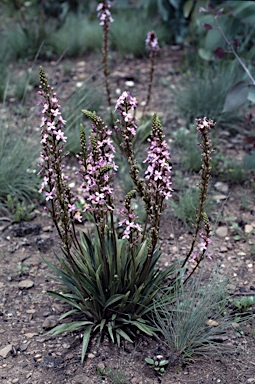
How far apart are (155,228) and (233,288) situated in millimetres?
888

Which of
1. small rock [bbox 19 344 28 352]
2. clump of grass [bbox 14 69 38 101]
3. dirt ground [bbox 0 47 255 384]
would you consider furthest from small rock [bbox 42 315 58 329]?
clump of grass [bbox 14 69 38 101]

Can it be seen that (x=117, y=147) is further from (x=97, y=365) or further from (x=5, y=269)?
(x=97, y=365)

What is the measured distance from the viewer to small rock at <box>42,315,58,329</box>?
3066mm

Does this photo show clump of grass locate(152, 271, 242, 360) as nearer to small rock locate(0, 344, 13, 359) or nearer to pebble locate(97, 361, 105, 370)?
pebble locate(97, 361, 105, 370)

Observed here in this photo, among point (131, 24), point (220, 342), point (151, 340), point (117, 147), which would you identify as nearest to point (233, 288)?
point (220, 342)

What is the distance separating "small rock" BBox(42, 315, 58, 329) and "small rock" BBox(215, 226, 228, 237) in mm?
1284

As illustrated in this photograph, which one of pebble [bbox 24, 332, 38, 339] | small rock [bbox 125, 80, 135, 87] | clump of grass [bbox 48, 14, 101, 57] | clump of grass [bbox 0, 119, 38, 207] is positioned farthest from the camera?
clump of grass [bbox 48, 14, 101, 57]

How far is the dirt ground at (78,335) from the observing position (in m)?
2.78

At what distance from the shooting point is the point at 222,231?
151 inches

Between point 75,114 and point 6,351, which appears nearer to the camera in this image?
point 6,351

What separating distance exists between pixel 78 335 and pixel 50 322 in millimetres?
181

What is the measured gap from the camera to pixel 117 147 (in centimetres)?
453

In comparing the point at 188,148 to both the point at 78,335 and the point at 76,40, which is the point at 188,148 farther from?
the point at 76,40

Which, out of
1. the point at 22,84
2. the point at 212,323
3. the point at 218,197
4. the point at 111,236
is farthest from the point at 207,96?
the point at 212,323
